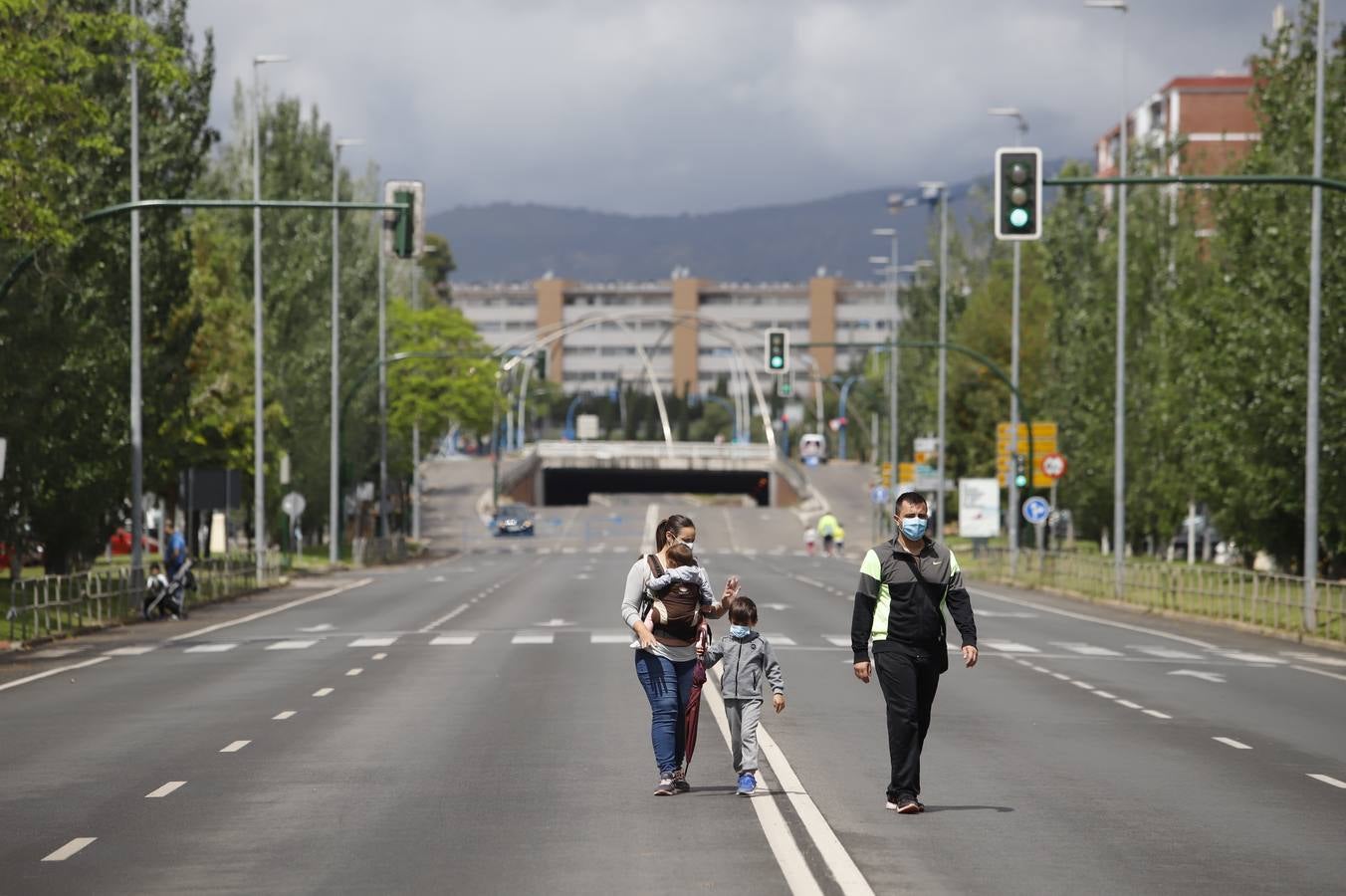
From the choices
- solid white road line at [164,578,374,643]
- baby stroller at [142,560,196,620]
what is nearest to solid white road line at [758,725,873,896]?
solid white road line at [164,578,374,643]

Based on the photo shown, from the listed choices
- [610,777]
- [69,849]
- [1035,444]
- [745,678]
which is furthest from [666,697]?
[1035,444]

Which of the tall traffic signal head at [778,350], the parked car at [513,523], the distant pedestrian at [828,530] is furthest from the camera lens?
the parked car at [513,523]

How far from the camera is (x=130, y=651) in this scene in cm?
3153

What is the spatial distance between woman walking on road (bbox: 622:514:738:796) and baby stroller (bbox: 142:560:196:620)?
94.9ft

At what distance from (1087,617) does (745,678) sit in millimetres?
31829

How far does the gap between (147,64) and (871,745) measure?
20271mm

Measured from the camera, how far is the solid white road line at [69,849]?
11.5 meters

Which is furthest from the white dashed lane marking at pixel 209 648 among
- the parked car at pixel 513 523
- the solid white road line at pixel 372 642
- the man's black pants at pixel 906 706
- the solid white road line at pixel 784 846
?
the parked car at pixel 513 523

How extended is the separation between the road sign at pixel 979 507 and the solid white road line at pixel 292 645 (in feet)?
135

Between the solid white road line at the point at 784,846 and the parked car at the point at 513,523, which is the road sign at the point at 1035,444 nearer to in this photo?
the solid white road line at the point at 784,846

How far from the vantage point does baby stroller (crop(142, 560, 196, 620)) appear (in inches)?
1630

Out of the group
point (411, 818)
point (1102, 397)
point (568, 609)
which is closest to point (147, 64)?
point (568, 609)

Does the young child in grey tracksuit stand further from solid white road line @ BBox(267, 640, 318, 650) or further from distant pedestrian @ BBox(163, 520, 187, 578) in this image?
distant pedestrian @ BBox(163, 520, 187, 578)

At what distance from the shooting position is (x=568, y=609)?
144ft
